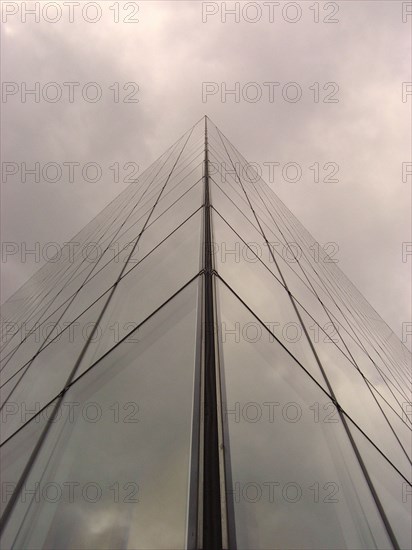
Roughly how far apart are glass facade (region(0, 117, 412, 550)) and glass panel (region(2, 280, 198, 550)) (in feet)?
0.05

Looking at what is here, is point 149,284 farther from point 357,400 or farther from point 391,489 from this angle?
point 391,489

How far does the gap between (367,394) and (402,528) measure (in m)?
3.25

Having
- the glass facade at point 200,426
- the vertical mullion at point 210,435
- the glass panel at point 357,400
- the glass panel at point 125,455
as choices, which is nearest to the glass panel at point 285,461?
the glass facade at point 200,426

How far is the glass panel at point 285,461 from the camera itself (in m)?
3.13

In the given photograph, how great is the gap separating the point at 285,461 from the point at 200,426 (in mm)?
995

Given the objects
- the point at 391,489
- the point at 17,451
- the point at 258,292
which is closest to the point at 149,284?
the point at 258,292

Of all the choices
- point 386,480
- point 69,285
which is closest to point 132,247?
point 69,285

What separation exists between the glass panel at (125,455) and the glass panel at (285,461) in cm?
45

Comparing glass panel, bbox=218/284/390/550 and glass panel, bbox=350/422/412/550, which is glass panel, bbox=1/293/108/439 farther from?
glass panel, bbox=350/422/412/550

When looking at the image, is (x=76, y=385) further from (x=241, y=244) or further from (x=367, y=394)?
(x=367, y=394)

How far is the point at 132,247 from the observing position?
877cm

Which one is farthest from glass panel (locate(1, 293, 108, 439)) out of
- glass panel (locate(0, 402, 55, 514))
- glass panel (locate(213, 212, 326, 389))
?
glass panel (locate(213, 212, 326, 389))

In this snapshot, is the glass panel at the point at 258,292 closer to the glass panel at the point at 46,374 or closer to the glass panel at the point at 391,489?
the glass panel at the point at 391,489

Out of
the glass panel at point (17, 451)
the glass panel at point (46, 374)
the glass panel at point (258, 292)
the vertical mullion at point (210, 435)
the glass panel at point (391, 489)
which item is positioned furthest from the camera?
the glass panel at point (46, 374)
